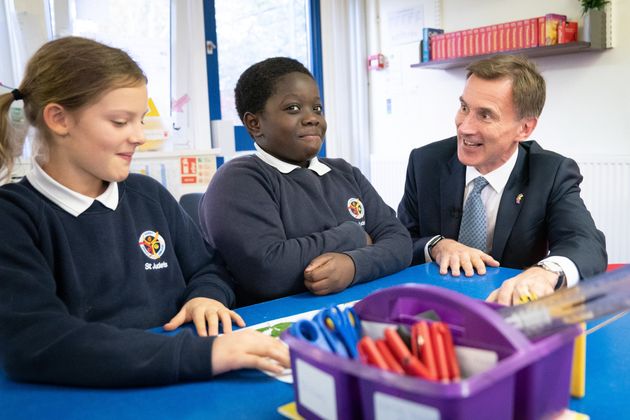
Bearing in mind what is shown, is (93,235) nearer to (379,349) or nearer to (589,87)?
(379,349)

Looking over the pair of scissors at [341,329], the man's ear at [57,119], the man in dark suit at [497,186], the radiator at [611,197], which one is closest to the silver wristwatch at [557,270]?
the man in dark suit at [497,186]

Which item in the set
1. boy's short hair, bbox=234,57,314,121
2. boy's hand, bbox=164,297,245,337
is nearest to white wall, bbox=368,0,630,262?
boy's short hair, bbox=234,57,314,121

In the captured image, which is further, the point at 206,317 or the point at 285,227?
the point at 285,227

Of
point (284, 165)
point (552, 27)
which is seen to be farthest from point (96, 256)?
point (552, 27)

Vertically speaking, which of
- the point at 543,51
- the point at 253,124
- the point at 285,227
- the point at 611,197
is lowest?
the point at 611,197

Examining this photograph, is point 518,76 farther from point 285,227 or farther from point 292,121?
point 285,227

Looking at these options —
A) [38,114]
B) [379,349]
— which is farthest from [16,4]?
[379,349]

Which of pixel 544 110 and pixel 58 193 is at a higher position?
pixel 544 110

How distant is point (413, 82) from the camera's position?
470 centimetres

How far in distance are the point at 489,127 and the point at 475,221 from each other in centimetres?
31

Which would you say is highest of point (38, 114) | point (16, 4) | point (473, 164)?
point (16, 4)

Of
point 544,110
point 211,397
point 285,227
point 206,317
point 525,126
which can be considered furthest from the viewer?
point 544,110

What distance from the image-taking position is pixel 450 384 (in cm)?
47

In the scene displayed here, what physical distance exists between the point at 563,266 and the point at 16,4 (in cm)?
311
